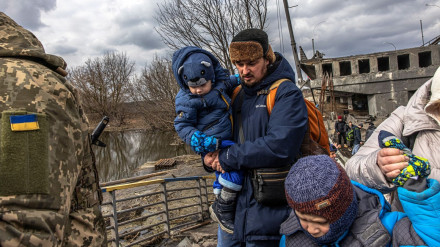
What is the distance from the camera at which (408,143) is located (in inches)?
66.3

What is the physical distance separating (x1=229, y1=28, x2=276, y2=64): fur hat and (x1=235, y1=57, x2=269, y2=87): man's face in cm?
3

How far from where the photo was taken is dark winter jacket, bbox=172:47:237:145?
6.73 feet

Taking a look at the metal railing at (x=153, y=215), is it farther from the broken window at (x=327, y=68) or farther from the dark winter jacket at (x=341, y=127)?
the broken window at (x=327, y=68)

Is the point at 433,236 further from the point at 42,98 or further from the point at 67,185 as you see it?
the point at 42,98

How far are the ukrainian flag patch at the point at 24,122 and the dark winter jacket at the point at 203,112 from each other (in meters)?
1.06

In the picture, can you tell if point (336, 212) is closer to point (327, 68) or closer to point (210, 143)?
point (210, 143)

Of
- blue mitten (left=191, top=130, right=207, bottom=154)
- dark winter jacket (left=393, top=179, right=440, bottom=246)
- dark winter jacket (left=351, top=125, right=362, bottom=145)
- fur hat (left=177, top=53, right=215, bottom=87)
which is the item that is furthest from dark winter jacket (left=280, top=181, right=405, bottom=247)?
dark winter jacket (left=351, top=125, right=362, bottom=145)

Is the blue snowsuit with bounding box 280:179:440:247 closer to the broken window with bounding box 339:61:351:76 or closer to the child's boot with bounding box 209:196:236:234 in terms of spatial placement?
the child's boot with bounding box 209:196:236:234

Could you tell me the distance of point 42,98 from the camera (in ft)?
3.73

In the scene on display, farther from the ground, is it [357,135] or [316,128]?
[316,128]

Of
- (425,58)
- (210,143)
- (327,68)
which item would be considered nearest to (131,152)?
(327,68)

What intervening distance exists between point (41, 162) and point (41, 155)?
1.0 inches

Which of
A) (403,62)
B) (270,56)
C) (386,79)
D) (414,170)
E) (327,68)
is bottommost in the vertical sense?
(414,170)

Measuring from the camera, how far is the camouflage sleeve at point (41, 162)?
1.01 metres
